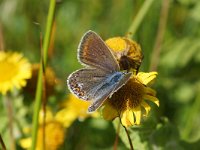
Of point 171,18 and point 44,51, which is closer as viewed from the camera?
point 44,51

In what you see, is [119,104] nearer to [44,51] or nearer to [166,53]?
[44,51]

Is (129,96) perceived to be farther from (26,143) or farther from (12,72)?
(12,72)

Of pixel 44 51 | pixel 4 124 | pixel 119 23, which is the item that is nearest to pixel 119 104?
pixel 44 51

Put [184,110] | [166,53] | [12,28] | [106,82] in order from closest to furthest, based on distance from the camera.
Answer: [106,82], [184,110], [166,53], [12,28]

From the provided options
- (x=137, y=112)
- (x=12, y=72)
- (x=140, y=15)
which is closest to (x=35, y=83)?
(x=12, y=72)

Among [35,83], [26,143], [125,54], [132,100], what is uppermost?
[125,54]

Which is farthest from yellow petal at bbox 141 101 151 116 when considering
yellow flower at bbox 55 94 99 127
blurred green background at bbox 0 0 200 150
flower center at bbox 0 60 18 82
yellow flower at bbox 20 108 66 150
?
flower center at bbox 0 60 18 82


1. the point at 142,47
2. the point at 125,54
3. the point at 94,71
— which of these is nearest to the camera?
the point at 94,71
